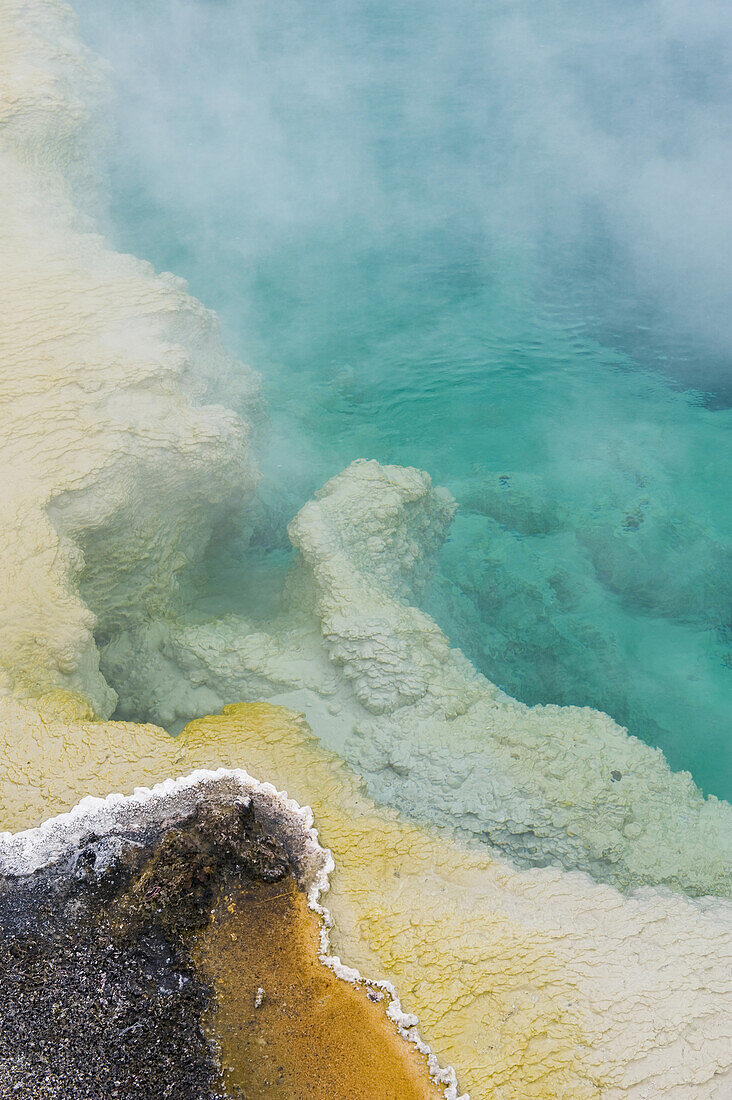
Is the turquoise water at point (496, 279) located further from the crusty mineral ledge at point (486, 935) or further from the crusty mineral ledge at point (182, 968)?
the crusty mineral ledge at point (182, 968)

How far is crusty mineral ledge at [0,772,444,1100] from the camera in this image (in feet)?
5.53

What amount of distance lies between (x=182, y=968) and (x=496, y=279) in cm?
524

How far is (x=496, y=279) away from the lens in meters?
5.85

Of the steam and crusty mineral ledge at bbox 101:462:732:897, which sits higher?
the steam

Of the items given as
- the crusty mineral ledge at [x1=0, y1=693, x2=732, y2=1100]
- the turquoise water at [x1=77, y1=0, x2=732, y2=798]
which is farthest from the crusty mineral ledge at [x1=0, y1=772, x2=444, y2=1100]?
the turquoise water at [x1=77, y1=0, x2=732, y2=798]

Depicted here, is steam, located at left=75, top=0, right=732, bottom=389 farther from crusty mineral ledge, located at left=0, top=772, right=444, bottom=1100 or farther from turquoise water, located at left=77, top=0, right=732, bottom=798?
crusty mineral ledge, located at left=0, top=772, right=444, bottom=1100

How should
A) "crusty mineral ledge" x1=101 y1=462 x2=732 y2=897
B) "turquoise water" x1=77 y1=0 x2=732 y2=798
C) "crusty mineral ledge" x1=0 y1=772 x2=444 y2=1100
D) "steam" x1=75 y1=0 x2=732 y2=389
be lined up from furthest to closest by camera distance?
1. "steam" x1=75 y1=0 x2=732 y2=389
2. "turquoise water" x1=77 y1=0 x2=732 y2=798
3. "crusty mineral ledge" x1=101 y1=462 x2=732 y2=897
4. "crusty mineral ledge" x1=0 y1=772 x2=444 y2=1100

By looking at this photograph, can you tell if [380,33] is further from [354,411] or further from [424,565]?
[424,565]

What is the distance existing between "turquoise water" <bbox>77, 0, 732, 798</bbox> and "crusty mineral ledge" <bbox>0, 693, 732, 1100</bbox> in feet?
6.15

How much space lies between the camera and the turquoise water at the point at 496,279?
4.34 metres

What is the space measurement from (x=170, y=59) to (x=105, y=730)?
6.03 meters

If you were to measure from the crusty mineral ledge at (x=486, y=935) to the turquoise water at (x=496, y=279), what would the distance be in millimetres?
1874

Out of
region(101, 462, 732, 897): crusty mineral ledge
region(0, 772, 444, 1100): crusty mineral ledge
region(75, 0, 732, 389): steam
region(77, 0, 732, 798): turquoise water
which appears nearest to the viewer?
region(0, 772, 444, 1100): crusty mineral ledge

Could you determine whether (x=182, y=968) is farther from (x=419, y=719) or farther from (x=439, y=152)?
(x=439, y=152)
